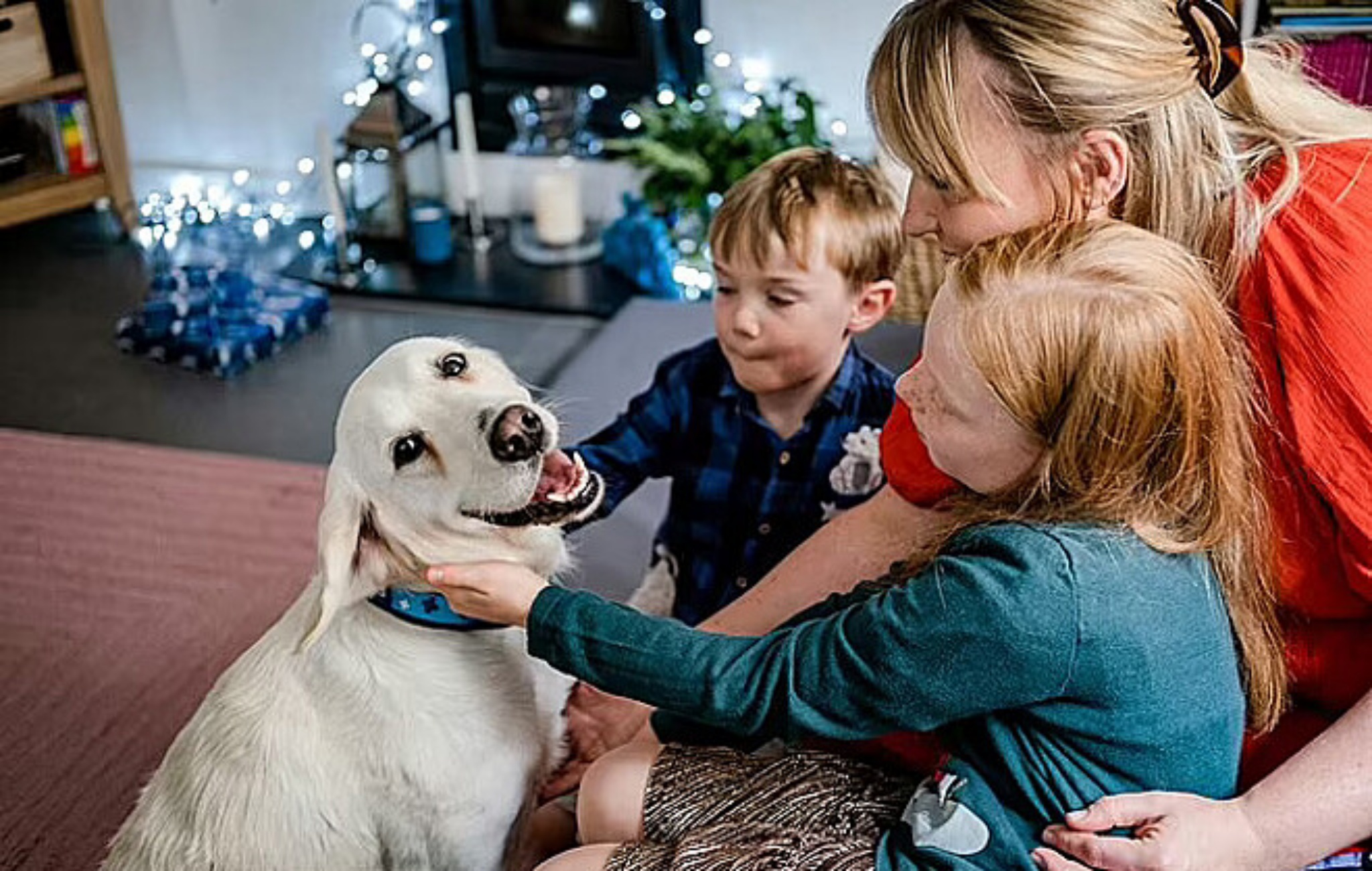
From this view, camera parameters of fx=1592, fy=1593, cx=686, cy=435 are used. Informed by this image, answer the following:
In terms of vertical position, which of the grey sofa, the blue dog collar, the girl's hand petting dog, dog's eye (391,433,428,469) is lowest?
the grey sofa

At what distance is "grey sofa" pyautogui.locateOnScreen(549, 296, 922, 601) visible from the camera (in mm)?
2232

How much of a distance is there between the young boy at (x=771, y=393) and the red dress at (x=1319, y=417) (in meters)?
0.49

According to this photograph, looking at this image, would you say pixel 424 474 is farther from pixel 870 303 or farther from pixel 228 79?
pixel 228 79

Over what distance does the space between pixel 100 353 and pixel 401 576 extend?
2.40m

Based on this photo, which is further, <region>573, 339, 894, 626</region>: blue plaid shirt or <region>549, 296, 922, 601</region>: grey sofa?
<region>549, 296, 922, 601</region>: grey sofa

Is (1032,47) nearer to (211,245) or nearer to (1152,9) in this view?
(1152,9)

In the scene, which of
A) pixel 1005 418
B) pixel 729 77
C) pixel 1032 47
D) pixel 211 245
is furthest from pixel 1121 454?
pixel 211 245

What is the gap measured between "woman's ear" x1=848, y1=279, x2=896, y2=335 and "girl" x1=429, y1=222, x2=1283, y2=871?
55 centimetres

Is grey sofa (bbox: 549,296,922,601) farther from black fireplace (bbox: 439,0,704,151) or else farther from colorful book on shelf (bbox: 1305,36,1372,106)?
colorful book on shelf (bbox: 1305,36,1372,106)

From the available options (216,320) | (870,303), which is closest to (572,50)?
(216,320)

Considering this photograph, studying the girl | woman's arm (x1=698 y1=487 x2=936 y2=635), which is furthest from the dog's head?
woman's arm (x1=698 y1=487 x2=936 y2=635)

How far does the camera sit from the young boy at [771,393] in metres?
1.85

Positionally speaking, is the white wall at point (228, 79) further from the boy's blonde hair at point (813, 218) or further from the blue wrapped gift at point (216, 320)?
the boy's blonde hair at point (813, 218)

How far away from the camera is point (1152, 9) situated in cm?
140
